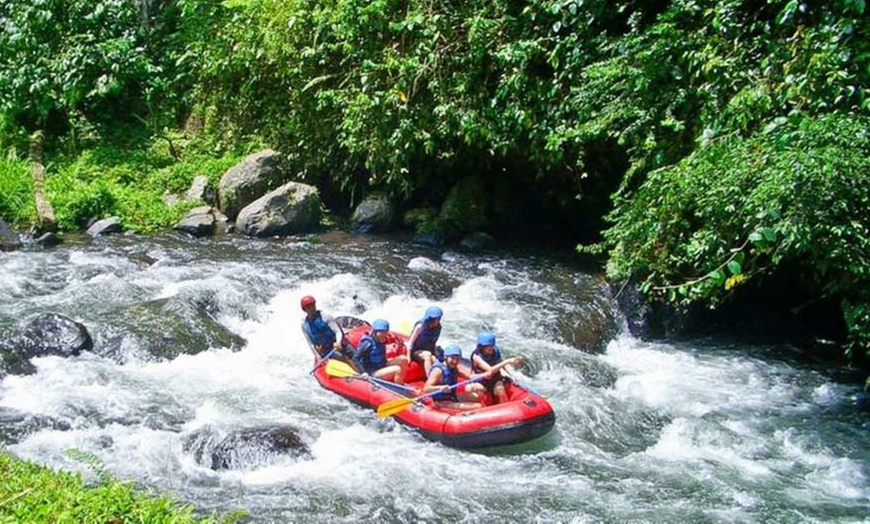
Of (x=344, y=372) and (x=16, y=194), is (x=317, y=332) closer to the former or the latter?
(x=344, y=372)

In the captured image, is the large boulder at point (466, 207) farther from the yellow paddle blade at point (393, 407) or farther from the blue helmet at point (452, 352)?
the yellow paddle blade at point (393, 407)

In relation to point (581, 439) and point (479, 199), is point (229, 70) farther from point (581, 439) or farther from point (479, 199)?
point (581, 439)

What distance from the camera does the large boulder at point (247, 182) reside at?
13.1 meters

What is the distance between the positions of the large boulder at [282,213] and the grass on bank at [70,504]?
7.79 m

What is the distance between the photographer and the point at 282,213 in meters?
12.7

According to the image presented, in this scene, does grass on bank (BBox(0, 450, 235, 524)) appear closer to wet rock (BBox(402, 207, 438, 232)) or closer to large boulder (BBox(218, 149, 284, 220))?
wet rock (BBox(402, 207, 438, 232))

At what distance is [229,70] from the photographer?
13852 mm

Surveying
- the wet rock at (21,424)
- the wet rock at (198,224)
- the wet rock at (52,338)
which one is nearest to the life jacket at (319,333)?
the wet rock at (52,338)

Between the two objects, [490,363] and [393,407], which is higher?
[490,363]

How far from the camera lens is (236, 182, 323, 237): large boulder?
41.5ft

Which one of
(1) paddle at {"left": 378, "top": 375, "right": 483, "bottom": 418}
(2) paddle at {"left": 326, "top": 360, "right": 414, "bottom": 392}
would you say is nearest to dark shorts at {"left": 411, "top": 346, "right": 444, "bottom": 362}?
(2) paddle at {"left": 326, "top": 360, "right": 414, "bottom": 392}

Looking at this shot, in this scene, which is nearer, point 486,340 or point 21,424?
point 21,424

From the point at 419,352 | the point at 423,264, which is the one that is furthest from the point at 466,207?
the point at 419,352

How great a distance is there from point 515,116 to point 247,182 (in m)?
4.69
